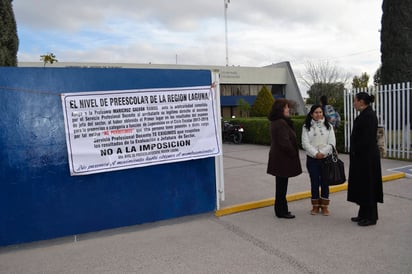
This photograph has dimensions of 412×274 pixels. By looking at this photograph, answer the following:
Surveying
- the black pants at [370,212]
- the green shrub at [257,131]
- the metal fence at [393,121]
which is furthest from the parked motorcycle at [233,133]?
the black pants at [370,212]

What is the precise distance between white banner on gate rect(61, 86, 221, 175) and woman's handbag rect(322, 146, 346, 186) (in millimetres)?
1586

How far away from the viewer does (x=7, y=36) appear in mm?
5652

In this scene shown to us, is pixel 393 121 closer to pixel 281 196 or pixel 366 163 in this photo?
pixel 366 163

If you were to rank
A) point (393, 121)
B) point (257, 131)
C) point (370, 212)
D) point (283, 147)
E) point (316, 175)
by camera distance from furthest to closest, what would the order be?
point (257, 131) < point (393, 121) < point (316, 175) < point (283, 147) < point (370, 212)

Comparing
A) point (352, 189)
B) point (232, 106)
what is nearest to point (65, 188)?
point (352, 189)

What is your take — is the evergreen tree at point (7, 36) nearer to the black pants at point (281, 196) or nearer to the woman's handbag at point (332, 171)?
the black pants at point (281, 196)

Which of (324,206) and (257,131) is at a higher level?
(257,131)

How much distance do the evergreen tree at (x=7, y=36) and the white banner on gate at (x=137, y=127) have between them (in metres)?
2.09

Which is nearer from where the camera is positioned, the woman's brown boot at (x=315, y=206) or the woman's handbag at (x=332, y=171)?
the woman's handbag at (x=332, y=171)

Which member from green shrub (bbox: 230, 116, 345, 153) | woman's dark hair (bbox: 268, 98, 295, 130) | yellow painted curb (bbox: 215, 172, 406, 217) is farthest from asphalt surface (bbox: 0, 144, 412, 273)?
green shrub (bbox: 230, 116, 345, 153)

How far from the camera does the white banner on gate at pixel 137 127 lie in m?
4.48

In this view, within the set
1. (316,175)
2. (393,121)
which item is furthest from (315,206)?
(393,121)

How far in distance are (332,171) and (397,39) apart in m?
9.09

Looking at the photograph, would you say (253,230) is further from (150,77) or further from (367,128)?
(150,77)
